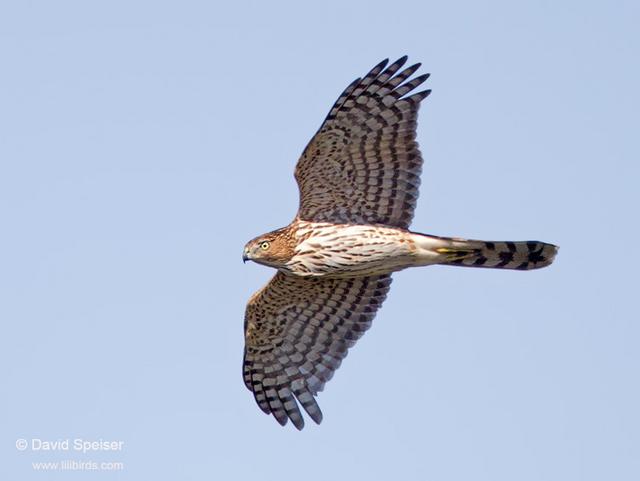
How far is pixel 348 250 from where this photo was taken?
567 inches

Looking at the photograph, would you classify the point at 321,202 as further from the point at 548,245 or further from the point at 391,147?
the point at 548,245

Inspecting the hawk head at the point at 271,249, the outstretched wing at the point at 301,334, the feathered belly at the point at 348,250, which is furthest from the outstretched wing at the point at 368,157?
the outstretched wing at the point at 301,334

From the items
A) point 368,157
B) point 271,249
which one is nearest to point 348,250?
point 271,249

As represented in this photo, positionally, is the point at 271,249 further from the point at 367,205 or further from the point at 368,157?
the point at 368,157

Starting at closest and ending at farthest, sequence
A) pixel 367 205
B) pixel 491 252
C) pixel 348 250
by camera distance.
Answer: pixel 348 250, pixel 491 252, pixel 367 205

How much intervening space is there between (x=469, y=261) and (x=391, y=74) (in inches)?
90.0

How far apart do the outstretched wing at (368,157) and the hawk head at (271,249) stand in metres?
0.42

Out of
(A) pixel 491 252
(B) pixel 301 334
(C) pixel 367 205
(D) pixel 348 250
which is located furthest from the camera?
(B) pixel 301 334

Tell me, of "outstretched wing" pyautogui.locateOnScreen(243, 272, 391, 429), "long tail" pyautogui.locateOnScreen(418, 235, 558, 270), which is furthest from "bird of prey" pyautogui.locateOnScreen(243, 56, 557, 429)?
"outstretched wing" pyautogui.locateOnScreen(243, 272, 391, 429)

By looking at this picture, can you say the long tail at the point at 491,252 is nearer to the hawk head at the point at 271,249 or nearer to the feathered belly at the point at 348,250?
the feathered belly at the point at 348,250

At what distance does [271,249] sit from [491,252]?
8.13 feet

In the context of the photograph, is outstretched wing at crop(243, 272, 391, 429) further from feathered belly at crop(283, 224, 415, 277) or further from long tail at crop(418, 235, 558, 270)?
long tail at crop(418, 235, 558, 270)

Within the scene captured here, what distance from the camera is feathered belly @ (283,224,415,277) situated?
1438cm

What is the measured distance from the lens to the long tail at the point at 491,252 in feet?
47.1
